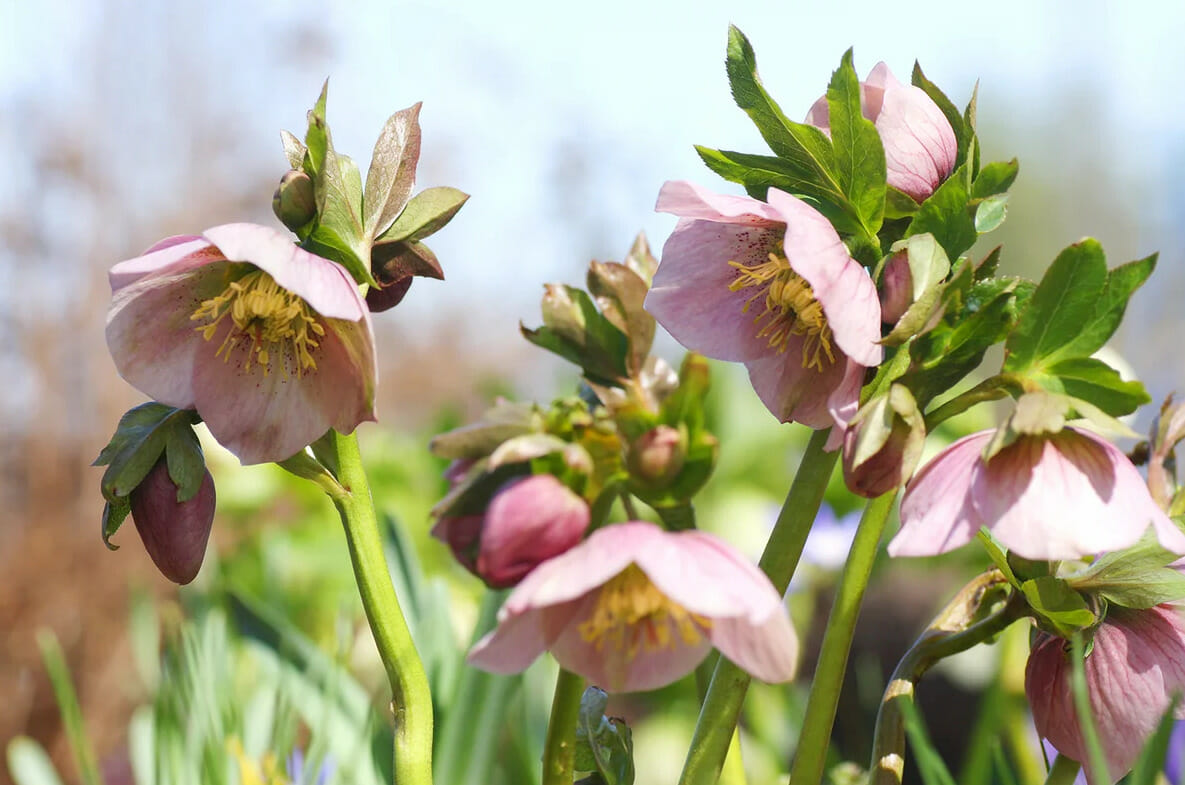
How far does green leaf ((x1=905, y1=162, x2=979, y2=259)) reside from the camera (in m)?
0.39

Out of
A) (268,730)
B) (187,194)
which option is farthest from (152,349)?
(187,194)

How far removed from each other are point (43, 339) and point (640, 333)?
337cm

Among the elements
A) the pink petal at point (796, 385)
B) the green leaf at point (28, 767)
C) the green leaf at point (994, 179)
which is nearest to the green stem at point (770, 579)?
the pink petal at point (796, 385)

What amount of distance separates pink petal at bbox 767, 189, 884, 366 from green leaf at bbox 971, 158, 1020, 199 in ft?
0.23

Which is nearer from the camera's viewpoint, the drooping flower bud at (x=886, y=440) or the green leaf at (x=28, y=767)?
the drooping flower bud at (x=886, y=440)

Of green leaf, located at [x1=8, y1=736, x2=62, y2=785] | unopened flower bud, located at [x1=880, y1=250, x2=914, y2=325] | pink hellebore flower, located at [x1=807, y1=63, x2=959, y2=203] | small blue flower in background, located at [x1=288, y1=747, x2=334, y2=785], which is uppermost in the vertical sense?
pink hellebore flower, located at [x1=807, y1=63, x2=959, y2=203]

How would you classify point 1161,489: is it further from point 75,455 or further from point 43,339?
point 43,339

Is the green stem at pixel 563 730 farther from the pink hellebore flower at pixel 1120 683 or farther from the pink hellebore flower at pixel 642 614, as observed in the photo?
the pink hellebore flower at pixel 1120 683

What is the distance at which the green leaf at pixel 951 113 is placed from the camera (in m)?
0.42

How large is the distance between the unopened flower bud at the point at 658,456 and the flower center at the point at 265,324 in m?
0.16

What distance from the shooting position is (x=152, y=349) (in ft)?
1.40

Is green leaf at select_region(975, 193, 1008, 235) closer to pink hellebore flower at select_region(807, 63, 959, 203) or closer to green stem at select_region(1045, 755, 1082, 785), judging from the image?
pink hellebore flower at select_region(807, 63, 959, 203)

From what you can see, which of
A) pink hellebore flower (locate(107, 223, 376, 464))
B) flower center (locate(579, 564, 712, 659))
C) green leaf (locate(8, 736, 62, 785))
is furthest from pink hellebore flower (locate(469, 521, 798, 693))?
green leaf (locate(8, 736, 62, 785))

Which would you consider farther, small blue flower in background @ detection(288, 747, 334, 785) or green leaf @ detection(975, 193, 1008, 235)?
small blue flower in background @ detection(288, 747, 334, 785)
